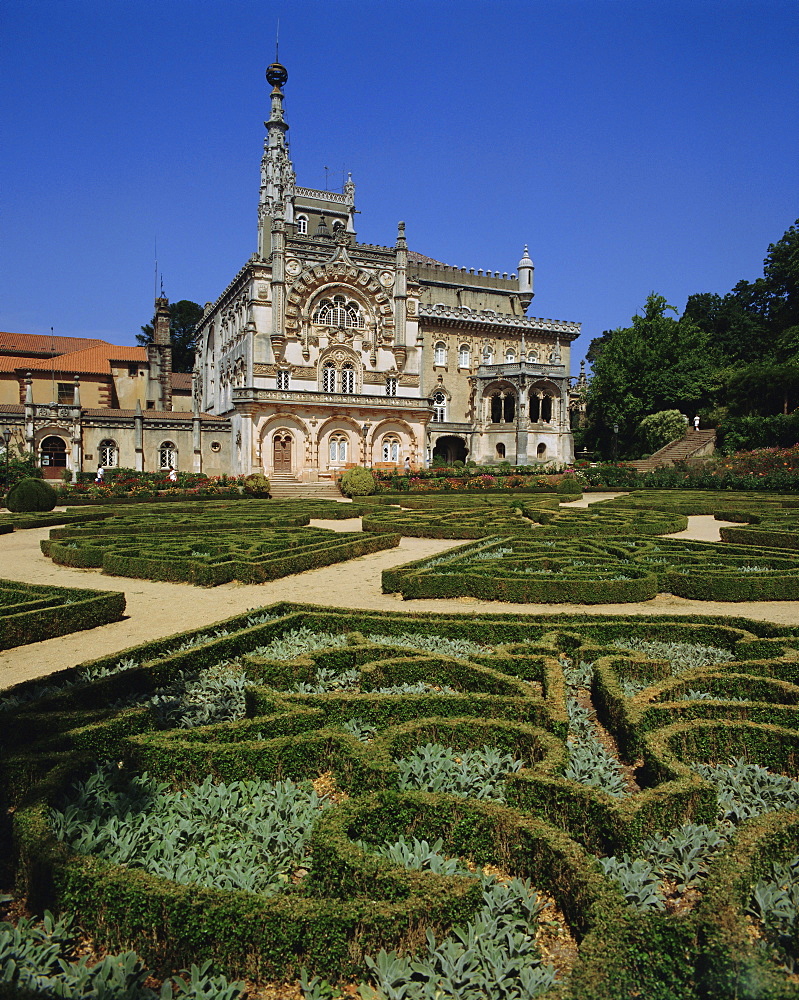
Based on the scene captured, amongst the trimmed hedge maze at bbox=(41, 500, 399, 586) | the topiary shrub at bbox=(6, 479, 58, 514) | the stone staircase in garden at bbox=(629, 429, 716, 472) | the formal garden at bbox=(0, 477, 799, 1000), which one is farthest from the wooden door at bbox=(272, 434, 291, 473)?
the formal garden at bbox=(0, 477, 799, 1000)

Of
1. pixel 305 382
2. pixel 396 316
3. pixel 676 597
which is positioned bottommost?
pixel 676 597

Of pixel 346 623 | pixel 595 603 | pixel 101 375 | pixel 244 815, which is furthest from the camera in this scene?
pixel 101 375

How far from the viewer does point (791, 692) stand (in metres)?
4.79

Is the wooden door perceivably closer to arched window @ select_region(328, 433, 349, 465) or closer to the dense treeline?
arched window @ select_region(328, 433, 349, 465)

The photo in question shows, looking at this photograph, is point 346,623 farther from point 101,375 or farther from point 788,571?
point 101,375

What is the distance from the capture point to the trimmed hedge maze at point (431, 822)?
2545 mm

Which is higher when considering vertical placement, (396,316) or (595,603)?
(396,316)

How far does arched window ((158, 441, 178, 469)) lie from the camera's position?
1574 inches

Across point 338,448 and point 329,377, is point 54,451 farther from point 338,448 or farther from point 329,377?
point 329,377

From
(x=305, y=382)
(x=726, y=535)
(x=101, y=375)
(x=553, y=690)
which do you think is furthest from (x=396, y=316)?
(x=553, y=690)

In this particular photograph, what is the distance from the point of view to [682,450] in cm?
4356

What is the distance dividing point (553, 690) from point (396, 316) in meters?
42.5

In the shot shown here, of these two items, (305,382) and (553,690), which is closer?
(553,690)

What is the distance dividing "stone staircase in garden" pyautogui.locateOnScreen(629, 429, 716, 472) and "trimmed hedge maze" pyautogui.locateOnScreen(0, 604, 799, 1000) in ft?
128
